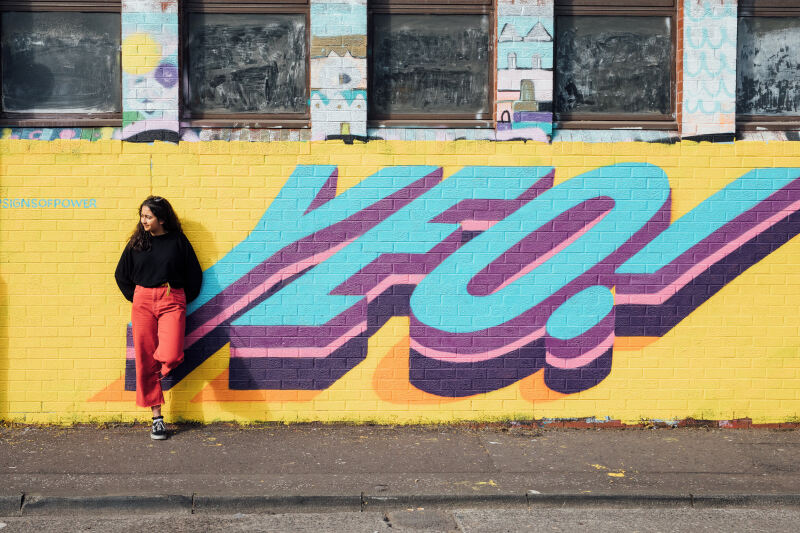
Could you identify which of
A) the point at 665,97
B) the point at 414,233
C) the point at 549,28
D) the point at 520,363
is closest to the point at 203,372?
the point at 414,233

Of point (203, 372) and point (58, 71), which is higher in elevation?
point (58, 71)

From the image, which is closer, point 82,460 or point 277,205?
point 82,460

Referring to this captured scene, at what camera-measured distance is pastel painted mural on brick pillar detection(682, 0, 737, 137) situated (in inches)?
281

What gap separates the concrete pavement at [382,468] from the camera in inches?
210

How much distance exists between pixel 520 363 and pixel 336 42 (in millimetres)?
3170

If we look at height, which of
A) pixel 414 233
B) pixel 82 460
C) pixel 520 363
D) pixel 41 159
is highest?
pixel 41 159

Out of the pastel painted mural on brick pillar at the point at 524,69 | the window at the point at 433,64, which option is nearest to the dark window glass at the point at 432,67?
the window at the point at 433,64

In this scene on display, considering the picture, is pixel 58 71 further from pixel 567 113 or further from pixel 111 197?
pixel 567 113

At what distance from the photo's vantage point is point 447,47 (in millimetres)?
7305

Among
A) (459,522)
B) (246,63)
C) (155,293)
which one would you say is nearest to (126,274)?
(155,293)

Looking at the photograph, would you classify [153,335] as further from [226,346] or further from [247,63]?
[247,63]

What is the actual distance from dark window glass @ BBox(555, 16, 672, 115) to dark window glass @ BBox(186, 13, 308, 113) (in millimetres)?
2323

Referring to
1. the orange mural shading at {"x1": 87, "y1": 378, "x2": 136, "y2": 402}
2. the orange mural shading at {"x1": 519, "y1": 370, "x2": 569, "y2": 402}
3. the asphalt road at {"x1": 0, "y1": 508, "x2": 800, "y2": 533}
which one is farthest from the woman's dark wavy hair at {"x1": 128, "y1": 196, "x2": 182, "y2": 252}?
the orange mural shading at {"x1": 519, "y1": 370, "x2": 569, "y2": 402}

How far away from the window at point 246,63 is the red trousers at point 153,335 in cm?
157
